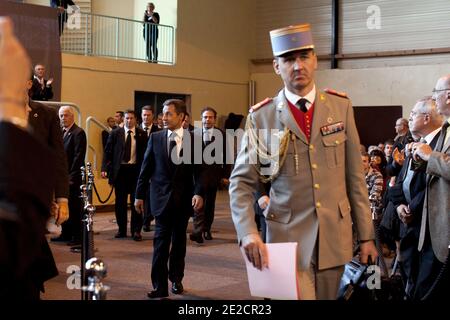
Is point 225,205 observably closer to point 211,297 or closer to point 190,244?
point 190,244

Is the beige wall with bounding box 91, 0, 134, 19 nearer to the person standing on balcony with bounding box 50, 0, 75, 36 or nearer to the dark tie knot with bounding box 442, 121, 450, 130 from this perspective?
the person standing on balcony with bounding box 50, 0, 75, 36

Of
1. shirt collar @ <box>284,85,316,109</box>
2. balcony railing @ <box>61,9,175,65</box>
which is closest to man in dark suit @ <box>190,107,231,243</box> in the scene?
shirt collar @ <box>284,85,316,109</box>

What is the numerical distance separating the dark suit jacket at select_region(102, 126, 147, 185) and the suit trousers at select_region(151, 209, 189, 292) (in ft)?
12.7

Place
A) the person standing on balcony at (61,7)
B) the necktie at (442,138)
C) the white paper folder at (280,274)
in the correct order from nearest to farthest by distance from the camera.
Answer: the white paper folder at (280,274) → the necktie at (442,138) → the person standing on balcony at (61,7)

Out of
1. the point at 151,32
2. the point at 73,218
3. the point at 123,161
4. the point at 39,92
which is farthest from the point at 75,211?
the point at 151,32

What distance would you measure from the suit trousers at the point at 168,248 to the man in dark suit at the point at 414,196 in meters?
2.19

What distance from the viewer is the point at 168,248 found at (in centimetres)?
643

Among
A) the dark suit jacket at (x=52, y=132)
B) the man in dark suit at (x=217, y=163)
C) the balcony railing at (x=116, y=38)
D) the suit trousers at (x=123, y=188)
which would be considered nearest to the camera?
the dark suit jacket at (x=52, y=132)

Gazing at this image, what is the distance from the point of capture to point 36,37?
45.3 ft

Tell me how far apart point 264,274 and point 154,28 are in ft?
47.9

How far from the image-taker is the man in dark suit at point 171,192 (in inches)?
251

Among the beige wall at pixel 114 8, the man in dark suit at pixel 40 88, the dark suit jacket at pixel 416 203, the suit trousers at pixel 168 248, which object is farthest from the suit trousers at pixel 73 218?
the beige wall at pixel 114 8

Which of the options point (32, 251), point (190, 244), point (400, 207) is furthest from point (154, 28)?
point (32, 251)

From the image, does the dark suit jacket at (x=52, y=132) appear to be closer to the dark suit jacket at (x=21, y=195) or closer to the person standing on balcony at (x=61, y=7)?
the dark suit jacket at (x=21, y=195)
